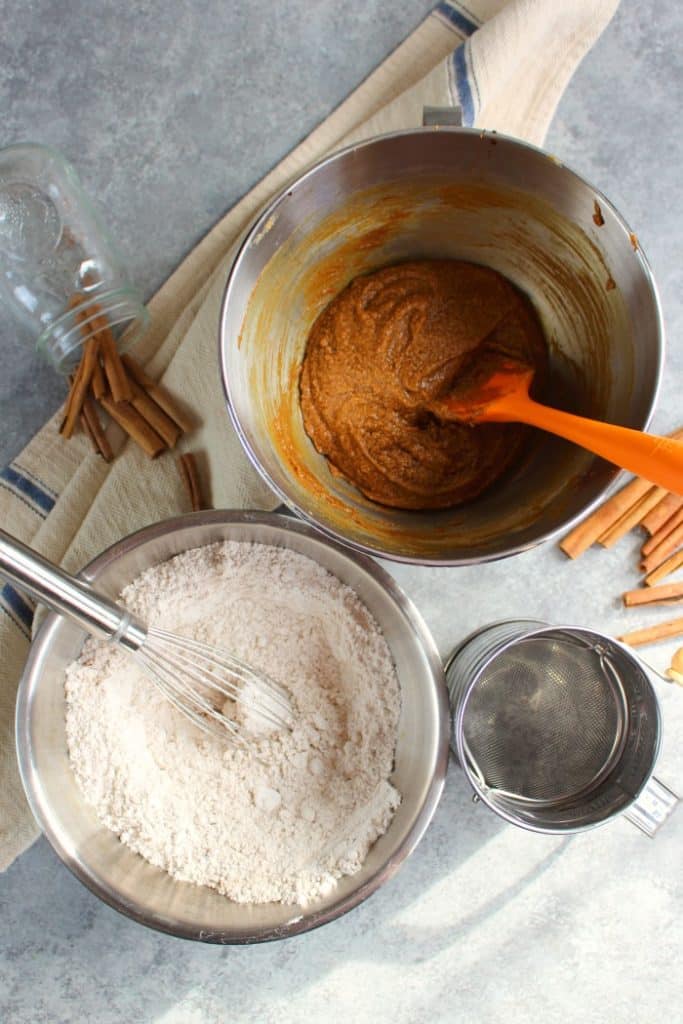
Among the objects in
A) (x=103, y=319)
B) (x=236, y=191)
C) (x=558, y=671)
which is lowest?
(x=558, y=671)

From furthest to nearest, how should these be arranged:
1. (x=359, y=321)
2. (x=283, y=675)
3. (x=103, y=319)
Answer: (x=103, y=319) → (x=283, y=675) → (x=359, y=321)

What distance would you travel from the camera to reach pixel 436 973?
5.59 feet

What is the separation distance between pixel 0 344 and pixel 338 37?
37.4 inches

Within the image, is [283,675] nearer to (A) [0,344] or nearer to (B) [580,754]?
(B) [580,754]

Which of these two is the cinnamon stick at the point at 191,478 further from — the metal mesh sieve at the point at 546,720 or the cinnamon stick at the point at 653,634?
the cinnamon stick at the point at 653,634

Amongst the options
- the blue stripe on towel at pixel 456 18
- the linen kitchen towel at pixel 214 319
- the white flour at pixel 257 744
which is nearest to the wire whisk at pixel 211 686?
the white flour at pixel 257 744

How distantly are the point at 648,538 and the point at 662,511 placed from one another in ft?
0.23

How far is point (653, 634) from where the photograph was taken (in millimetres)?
1662

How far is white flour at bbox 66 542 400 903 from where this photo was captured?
1.46 meters

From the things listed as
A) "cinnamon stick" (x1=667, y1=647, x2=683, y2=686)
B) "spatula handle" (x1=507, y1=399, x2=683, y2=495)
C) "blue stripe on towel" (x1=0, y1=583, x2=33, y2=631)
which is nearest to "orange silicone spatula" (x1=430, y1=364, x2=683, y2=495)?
"spatula handle" (x1=507, y1=399, x2=683, y2=495)

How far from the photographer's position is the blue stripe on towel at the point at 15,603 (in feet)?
5.26

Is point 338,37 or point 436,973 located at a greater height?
point 338,37

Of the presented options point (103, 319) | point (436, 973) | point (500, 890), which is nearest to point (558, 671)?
point (500, 890)

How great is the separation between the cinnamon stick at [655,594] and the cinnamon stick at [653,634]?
0.05 m
